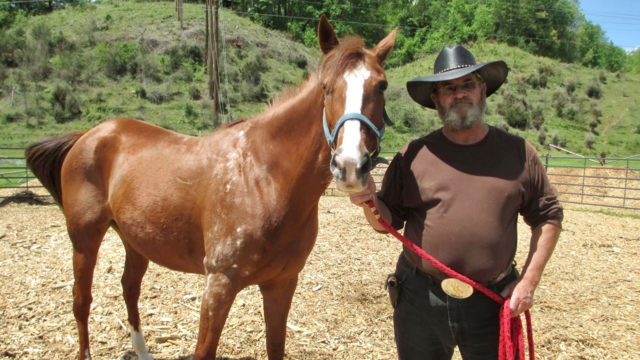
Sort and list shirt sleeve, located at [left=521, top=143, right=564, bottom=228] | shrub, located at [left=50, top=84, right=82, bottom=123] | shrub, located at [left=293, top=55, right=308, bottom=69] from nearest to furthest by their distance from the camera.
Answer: shirt sleeve, located at [left=521, top=143, right=564, bottom=228] → shrub, located at [left=50, top=84, right=82, bottom=123] → shrub, located at [left=293, top=55, right=308, bottom=69]

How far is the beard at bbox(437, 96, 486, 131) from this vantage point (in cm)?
195

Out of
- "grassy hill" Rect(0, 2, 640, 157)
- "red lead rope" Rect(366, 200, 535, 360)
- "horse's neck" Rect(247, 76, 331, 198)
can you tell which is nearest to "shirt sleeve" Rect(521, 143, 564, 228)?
"red lead rope" Rect(366, 200, 535, 360)

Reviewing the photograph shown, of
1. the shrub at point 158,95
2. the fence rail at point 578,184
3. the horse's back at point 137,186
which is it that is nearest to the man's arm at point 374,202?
the horse's back at point 137,186

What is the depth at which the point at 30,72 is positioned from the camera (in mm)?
23797

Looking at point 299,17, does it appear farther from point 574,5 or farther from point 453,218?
point 453,218

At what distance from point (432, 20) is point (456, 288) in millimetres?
55131

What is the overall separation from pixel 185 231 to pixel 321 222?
212 inches

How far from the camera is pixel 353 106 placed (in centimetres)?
183

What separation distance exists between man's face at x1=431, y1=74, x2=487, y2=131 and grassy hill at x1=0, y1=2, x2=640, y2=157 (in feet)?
52.6

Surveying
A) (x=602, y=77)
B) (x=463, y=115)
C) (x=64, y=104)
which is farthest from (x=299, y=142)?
(x=602, y=77)

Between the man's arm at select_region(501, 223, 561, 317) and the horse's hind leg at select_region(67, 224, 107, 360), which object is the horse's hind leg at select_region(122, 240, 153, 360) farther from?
the man's arm at select_region(501, 223, 561, 317)

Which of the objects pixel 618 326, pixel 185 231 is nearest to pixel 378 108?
pixel 185 231

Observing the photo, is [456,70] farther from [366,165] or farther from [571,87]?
[571,87]

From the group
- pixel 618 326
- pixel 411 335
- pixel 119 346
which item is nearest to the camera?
pixel 411 335
